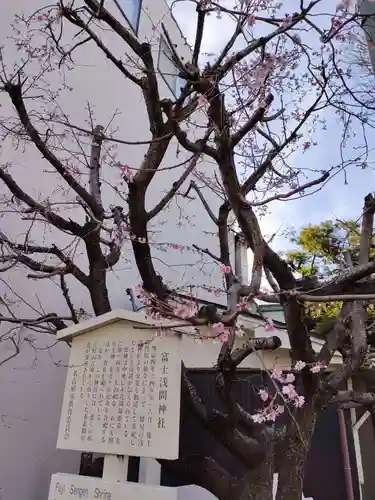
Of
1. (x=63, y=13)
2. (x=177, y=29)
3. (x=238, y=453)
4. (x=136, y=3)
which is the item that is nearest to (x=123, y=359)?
(x=238, y=453)

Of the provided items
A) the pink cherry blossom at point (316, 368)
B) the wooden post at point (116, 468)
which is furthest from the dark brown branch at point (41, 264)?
the pink cherry blossom at point (316, 368)

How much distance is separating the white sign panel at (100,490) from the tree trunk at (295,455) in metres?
0.87

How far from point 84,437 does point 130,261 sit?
12.0 ft

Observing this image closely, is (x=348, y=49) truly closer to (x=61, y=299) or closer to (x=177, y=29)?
(x=61, y=299)

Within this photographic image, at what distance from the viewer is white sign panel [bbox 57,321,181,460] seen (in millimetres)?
3115

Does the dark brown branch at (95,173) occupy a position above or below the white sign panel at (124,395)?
above

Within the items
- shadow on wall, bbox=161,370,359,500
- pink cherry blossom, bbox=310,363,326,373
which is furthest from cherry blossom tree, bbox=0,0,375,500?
shadow on wall, bbox=161,370,359,500

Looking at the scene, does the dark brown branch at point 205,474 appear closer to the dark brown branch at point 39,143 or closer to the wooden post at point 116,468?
the wooden post at point 116,468

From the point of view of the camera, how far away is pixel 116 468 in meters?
3.10

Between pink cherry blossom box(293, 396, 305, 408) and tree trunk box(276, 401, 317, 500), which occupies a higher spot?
pink cherry blossom box(293, 396, 305, 408)

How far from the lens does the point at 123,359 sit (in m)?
3.44

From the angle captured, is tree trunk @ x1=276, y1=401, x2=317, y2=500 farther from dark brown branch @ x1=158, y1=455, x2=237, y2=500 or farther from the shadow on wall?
the shadow on wall

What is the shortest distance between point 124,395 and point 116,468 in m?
0.50

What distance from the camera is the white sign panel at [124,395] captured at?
3115 millimetres
